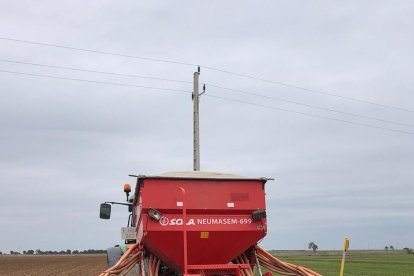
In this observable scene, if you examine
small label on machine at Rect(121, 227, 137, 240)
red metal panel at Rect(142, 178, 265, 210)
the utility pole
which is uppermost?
the utility pole

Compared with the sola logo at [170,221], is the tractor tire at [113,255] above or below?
below

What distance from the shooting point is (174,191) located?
666 cm

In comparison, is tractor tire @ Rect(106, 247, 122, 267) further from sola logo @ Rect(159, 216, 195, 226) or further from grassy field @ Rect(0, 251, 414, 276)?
grassy field @ Rect(0, 251, 414, 276)

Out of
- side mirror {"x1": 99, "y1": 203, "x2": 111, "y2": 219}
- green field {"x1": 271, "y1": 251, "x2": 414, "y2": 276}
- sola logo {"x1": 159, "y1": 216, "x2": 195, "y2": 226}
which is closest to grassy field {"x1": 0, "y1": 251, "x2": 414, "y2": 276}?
green field {"x1": 271, "y1": 251, "x2": 414, "y2": 276}

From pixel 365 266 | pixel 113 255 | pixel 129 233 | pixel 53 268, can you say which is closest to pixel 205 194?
pixel 129 233

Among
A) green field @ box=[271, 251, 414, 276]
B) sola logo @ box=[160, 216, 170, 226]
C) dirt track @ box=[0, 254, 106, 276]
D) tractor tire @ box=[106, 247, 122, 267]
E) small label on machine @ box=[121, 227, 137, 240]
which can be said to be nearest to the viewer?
sola logo @ box=[160, 216, 170, 226]

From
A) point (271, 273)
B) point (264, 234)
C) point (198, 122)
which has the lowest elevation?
point (271, 273)

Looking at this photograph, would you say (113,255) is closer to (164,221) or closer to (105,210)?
(105,210)

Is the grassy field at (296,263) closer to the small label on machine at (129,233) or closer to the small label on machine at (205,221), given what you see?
the small label on machine at (129,233)

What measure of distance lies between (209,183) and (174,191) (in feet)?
1.62

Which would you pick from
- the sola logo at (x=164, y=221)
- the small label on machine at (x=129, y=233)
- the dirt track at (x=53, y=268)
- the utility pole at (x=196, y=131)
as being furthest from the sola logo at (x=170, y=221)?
the dirt track at (x=53, y=268)

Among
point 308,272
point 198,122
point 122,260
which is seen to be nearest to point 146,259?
point 122,260

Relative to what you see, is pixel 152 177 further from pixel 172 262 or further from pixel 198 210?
pixel 172 262

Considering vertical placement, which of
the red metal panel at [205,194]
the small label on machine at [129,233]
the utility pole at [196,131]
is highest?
the utility pole at [196,131]
